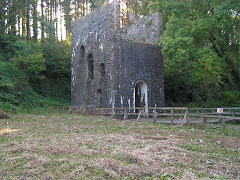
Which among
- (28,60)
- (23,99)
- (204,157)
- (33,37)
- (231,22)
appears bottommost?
(204,157)

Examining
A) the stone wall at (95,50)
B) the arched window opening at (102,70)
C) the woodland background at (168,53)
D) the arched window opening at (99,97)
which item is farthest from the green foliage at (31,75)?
the arched window opening at (102,70)

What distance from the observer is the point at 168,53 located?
14.9m

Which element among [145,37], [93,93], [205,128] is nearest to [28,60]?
[93,93]

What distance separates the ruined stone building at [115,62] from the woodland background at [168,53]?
5.13ft

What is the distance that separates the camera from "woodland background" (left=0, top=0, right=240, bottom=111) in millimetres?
14375

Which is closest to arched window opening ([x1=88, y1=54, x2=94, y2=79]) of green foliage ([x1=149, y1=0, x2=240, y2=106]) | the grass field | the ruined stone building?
the ruined stone building

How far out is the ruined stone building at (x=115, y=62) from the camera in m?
16.3

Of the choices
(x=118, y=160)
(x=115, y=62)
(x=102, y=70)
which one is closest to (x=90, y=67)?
(x=102, y=70)

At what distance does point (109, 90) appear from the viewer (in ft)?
53.7

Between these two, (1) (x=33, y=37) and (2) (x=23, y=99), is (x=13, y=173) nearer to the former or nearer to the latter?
(2) (x=23, y=99)

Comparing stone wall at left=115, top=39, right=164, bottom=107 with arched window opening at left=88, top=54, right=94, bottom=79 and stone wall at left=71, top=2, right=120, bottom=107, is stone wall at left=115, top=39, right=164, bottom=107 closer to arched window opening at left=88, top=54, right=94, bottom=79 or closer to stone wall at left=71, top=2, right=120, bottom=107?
stone wall at left=71, top=2, right=120, bottom=107

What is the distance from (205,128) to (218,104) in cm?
1069

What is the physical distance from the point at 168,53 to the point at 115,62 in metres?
3.67

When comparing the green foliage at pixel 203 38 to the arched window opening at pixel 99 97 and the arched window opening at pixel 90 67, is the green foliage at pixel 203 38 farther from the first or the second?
the arched window opening at pixel 90 67
